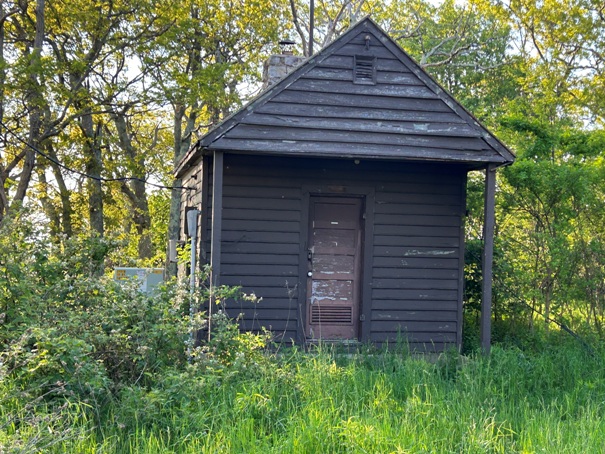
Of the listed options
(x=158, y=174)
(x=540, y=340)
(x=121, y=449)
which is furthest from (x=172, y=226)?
(x=121, y=449)

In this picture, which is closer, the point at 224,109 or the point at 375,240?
the point at 375,240

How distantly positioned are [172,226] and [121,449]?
1822 cm

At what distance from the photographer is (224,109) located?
24.5 meters

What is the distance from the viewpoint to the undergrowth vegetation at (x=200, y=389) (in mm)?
5297

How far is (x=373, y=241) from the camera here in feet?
33.5

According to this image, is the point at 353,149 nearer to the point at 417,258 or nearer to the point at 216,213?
the point at 216,213

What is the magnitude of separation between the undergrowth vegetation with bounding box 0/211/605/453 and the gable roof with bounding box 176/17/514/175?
2.30 meters

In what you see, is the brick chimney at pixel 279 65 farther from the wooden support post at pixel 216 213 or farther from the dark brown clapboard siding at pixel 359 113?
the wooden support post at pixel 216 213

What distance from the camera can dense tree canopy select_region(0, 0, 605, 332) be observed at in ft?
33.9

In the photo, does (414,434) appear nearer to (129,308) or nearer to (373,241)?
(129,308)

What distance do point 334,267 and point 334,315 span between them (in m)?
0.71

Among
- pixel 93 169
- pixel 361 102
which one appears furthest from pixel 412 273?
pixel 93 169

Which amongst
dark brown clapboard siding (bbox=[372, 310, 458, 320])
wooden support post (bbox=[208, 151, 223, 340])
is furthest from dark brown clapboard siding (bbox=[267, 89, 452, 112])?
dark brown clapboard siding (bbox=[372, 310, 458, 320])

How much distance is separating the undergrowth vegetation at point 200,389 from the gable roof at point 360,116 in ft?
7.55
